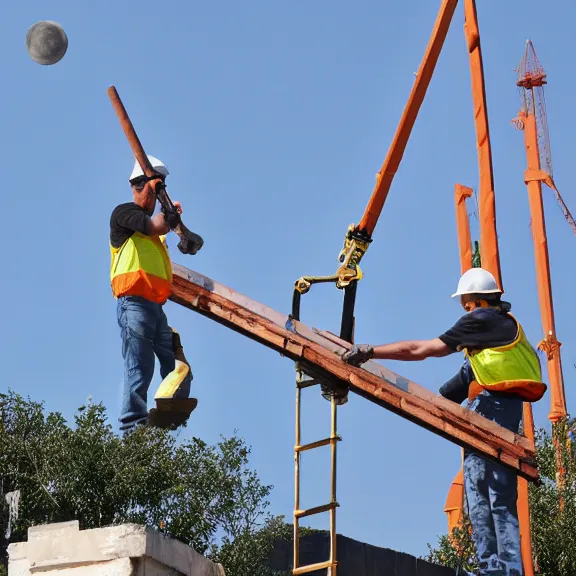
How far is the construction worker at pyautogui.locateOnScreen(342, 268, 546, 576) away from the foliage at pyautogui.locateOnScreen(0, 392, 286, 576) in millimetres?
2315

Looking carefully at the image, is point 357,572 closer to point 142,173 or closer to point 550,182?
point 142,173

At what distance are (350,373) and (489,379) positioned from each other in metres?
1.40

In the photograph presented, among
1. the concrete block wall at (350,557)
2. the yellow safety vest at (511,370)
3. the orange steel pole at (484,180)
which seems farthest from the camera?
the orange steel pole at (484,180)

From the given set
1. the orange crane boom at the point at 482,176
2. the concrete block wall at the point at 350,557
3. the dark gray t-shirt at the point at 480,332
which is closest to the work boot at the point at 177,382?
the concrete block wall at the point at 350,557

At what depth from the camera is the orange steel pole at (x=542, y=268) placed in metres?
23.7

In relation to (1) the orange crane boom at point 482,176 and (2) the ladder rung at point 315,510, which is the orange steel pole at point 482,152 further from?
(2) the ladder rung at point 315,510

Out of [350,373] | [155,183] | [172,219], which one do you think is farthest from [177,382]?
[155,183]

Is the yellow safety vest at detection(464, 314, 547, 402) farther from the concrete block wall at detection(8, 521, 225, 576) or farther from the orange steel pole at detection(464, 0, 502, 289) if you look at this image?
the concrete block wall at detection(8, 521, 225, 576)

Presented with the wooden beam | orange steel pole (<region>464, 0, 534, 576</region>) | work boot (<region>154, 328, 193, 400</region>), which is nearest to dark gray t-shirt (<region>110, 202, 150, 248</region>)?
the wooden beam

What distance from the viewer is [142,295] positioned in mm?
16688

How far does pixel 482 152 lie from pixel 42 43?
19.1ft

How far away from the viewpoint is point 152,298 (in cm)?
1672

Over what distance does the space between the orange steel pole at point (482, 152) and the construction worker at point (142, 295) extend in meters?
4.20

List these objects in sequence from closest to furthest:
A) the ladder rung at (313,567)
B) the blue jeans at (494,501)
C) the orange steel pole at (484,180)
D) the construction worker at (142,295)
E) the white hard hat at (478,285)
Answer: the ladder rung at (313,567) < the blue jeans at (494,501) < the white hard hat at (478,285) < the construction worker at (142,295) < the orange steel pole at (484,180)
